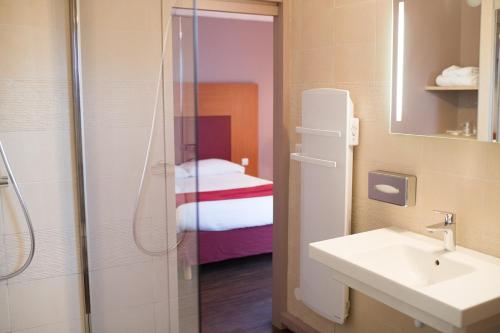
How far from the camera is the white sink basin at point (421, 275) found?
5.22 ft

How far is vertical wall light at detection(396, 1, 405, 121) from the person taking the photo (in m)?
2.26

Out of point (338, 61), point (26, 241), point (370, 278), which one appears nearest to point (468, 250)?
point (370, 278)

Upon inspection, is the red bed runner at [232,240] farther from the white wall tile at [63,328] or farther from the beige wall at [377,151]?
the white wall tile at [63,328]

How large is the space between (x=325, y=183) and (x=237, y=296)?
1.44 m

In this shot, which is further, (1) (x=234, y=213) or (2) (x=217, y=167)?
(2) (x=217, y=167)

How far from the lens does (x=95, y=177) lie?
2.36m

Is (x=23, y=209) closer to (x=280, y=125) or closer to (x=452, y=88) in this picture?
(x=280, y=125)

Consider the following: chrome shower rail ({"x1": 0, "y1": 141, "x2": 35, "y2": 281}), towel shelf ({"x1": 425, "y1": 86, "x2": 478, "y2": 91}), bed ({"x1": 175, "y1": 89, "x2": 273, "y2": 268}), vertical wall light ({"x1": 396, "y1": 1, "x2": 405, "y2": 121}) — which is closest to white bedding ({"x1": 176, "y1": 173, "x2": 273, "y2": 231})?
bed ({"x1": 175, "y1": 89, "x2": 273, "y2": 268})

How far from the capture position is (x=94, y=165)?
2361mm

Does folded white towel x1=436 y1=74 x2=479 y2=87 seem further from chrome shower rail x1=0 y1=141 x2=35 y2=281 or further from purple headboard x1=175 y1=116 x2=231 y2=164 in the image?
purple headboard x1=175 y1=116 x2=231 y2=164

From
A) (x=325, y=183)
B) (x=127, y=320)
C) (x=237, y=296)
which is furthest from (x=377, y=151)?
(x=237, y=296)

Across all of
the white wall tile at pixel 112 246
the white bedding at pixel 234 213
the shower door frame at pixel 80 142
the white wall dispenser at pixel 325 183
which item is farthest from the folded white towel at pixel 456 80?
the white bedding at pixel 234 213

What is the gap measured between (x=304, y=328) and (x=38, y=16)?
217cm

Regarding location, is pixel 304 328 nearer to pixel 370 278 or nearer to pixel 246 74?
pixel 370 278
